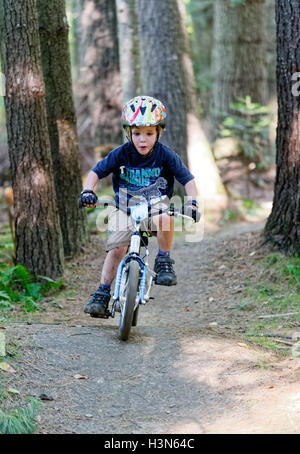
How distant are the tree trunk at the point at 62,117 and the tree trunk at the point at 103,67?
4.96 metres

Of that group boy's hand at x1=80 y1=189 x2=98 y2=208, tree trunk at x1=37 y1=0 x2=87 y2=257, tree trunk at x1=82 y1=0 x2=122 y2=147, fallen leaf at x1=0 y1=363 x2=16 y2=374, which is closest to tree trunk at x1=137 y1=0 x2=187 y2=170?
tree trunk at x1=82 y1=0 x2=122 y2=147

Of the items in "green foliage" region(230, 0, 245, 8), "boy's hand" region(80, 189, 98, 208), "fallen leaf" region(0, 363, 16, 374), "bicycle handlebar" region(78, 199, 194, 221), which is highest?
"green foliage" region(230, 0, 245, 8)

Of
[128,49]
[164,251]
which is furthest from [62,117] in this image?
[128,49]

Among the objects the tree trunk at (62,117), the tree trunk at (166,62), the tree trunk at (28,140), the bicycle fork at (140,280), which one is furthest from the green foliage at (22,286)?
the tree trunk at (166,62)

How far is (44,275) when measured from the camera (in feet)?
25.0

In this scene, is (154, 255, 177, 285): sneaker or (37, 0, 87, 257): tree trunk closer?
(154, 255, 177, 285): sneaker

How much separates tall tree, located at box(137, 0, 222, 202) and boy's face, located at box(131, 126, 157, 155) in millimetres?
5634

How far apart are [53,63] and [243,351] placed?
502 cm

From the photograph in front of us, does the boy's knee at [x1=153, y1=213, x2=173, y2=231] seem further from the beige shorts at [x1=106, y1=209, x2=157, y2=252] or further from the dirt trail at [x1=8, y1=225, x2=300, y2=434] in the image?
the dirt trail at [x1=8, y1=225, x2=300, y2=434]

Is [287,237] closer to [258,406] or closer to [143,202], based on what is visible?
[143,202]

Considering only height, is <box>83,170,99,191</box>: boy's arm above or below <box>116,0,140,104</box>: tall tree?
below

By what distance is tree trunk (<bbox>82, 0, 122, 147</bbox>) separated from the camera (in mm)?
13414

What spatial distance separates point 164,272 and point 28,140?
264 cm

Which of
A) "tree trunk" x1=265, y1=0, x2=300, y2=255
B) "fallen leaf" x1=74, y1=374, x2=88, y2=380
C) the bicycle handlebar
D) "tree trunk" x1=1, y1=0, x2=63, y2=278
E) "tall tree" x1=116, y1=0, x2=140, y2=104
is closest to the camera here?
"fallen leaf" x1=74, y1=374, x2=88, y2=380
